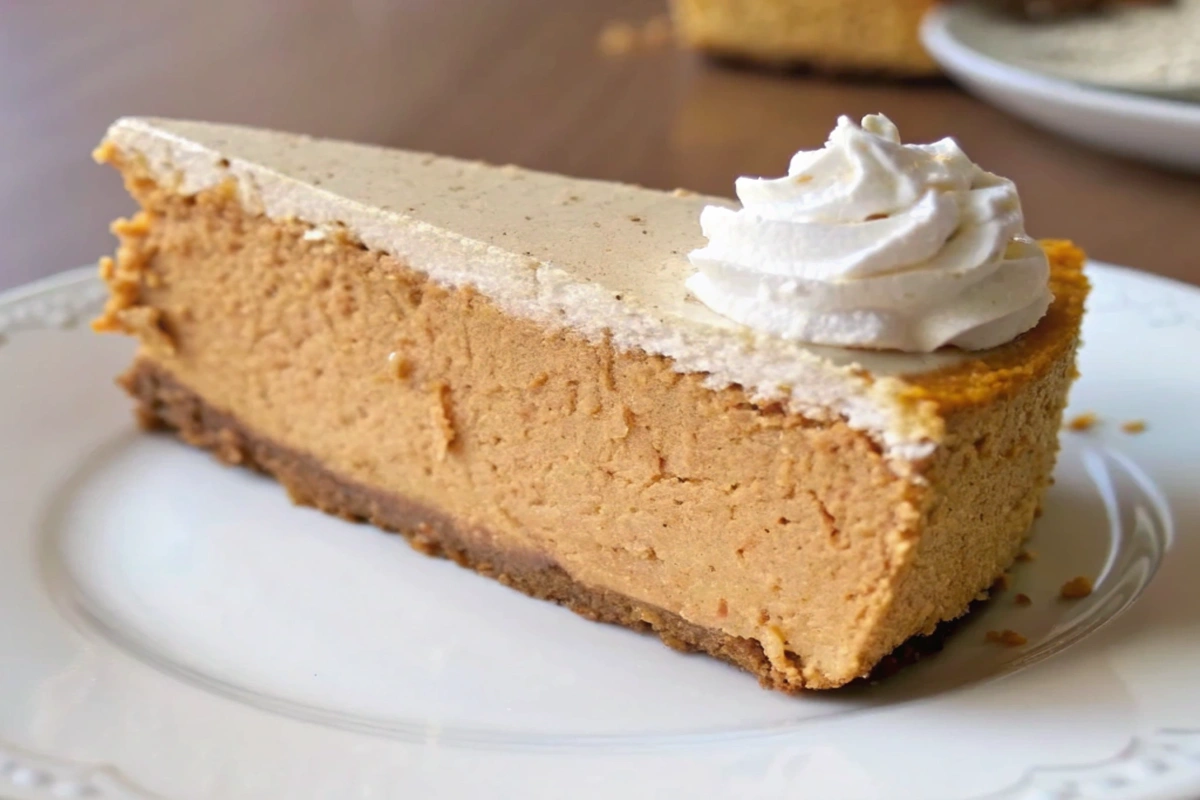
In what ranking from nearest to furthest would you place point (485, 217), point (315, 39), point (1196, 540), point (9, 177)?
point (1196, 540)
point (485, 217)
point (9, 177)
point (315, 39)

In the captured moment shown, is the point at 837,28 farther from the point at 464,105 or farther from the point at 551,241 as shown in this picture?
the point at 551,241

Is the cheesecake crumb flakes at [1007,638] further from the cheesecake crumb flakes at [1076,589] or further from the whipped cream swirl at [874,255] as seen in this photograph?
the whipped cream swirl at [874,255]

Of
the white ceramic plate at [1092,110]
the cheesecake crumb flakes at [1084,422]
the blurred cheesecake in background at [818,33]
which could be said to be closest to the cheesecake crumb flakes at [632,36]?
the blurred cheesecake in background at [818,33]

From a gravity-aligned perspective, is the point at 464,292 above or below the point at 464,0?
above

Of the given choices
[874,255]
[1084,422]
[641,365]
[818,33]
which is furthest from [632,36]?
[874,255]

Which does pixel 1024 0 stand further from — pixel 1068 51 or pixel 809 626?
pixel 809 626

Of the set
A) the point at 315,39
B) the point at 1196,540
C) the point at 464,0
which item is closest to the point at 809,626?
the point at 1196,540
